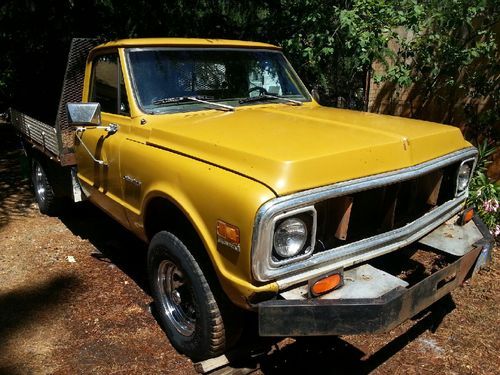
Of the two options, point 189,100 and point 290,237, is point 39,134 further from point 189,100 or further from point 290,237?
point 290,237

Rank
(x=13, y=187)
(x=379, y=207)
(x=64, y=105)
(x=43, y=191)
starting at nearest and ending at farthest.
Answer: (x=379, y=207)
(x=64, y=105)
(x=43, y=191)
(x=13, y=187)

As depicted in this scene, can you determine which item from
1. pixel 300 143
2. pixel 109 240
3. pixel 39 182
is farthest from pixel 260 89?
pixel 39 182

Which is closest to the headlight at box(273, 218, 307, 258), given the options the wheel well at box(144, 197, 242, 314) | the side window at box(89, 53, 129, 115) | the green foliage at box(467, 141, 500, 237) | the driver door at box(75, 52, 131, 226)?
the wheel well at box(144, 197, 242, 314)

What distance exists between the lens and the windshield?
3389mm

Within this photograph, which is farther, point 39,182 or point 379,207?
point 39,182

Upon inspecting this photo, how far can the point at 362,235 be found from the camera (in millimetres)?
2688

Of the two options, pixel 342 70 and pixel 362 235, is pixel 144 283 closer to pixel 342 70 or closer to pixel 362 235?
pixel 362 235

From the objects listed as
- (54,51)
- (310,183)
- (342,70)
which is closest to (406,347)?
(310,183)

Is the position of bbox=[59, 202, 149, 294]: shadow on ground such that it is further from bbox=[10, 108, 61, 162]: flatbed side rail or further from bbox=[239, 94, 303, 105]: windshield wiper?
bbox=[239, 94, 303, 105]: windshield wiper

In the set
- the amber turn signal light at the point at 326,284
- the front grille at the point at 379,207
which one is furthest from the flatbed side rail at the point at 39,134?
the amber turn signal light at the point at 326,284

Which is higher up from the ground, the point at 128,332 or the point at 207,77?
the point at 207,77

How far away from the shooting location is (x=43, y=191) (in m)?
5.78

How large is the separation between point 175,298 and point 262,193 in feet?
4.60

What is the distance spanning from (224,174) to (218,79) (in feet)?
5.07
